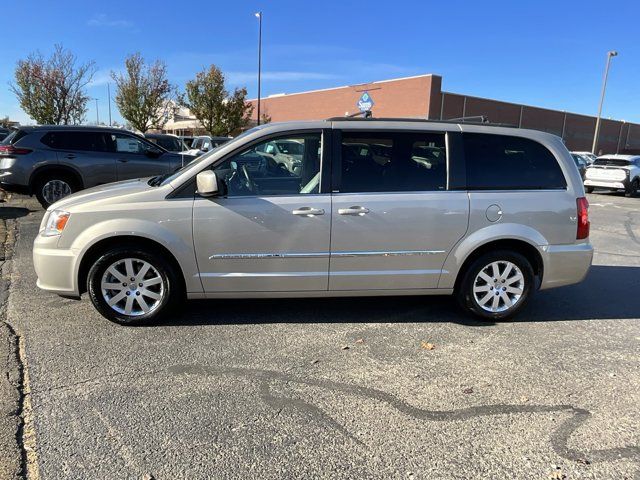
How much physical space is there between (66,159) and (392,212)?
27.0 feet

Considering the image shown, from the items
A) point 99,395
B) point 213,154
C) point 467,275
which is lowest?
point 99,395

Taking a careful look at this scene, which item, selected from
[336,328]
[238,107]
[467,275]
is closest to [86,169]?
[336,328]

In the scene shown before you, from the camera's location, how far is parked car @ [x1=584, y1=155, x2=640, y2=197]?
61.3 ft

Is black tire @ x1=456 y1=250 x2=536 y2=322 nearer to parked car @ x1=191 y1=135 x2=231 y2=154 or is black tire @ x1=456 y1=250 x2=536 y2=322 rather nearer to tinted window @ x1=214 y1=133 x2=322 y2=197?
tinted window @ x1=214 y1=133 x2=322 y2=197

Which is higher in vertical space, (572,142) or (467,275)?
(572,142)

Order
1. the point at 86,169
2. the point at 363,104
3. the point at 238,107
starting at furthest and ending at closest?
the point at 238,107, the point at 363,104, the point at 86,169

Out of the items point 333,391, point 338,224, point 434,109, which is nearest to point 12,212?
point 338,224

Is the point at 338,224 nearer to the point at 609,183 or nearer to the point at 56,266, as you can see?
the point at 56,266

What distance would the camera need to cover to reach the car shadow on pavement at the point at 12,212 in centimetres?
1018

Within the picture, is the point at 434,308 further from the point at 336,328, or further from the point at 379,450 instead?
the point at 379,450

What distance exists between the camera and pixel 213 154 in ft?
14.2

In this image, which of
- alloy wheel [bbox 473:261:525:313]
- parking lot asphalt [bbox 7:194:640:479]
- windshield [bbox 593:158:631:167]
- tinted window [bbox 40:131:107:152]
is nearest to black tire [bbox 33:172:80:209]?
tinted window [bbox 40:131:107:152]

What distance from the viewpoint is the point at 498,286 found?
15.3ft

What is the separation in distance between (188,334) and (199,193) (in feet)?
3.97
